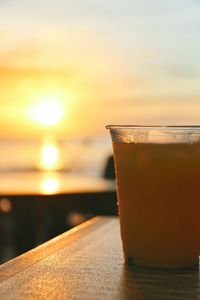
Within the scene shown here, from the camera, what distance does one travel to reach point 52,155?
92.6ft

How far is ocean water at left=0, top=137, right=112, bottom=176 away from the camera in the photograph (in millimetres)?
18497

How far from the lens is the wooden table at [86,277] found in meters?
0.73

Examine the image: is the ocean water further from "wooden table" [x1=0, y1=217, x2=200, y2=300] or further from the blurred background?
"wooden table" [x1=0, y1=217, x2=200, y2=300]

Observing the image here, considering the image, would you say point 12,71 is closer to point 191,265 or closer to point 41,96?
point 41,96

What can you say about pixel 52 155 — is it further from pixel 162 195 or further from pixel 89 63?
pixel 162 195

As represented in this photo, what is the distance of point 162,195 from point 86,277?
0.54 feet

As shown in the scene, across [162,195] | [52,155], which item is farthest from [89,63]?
[52,155]

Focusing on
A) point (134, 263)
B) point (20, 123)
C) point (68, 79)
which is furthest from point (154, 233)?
point (20, 123)

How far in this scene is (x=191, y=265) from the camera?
904mm

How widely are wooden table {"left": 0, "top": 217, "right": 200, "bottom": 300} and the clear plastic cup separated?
0.03 metres

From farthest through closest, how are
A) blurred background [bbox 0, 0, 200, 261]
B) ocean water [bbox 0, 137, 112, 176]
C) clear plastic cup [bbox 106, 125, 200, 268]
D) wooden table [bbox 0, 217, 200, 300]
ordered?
ocean water [bbox 0, 137, 112, 176] < blurred background [bbox 0, 0, 200, 261] < clear plastic cup [bbox 106, 125, 200, 268] < wooden table [bbox 0, 217, 200, 300]

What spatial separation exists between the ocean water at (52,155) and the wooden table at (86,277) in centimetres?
1462

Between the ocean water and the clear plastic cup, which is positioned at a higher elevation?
the ocean water

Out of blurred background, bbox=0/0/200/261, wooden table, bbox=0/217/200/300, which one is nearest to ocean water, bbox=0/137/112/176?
blurred background, bbox=0/0/200/261
